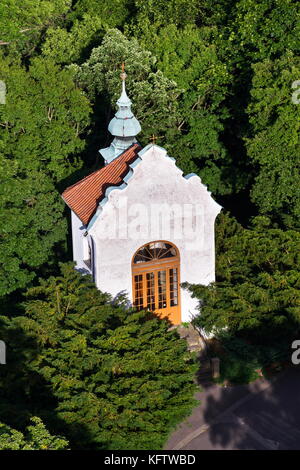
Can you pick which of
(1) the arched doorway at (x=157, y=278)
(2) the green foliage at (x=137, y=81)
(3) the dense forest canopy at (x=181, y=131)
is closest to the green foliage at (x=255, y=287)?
(3) the dense forest canopy at (x=181, y=131)

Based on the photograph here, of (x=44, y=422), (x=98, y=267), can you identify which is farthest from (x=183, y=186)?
(x=44, y=422)

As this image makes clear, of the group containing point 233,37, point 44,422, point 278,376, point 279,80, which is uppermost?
point 233,37

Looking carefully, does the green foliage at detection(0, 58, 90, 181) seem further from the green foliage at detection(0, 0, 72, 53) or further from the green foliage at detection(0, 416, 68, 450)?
the green foliage at detection(0, 416, 68, 450)

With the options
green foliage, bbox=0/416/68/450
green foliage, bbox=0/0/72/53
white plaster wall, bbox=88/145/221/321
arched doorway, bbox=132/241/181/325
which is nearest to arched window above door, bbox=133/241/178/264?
arched doorway, bbox=132/241/181/325

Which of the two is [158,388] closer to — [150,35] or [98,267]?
[98,267]

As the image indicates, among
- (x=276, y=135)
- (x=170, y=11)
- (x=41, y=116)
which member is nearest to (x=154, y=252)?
(x=276, y=135)

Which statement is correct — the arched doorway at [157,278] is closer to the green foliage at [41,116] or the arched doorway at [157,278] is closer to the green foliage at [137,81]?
the green foliage at [41,116]

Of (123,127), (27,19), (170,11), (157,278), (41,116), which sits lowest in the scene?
(157,278)

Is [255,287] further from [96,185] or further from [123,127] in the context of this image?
[123,127]
